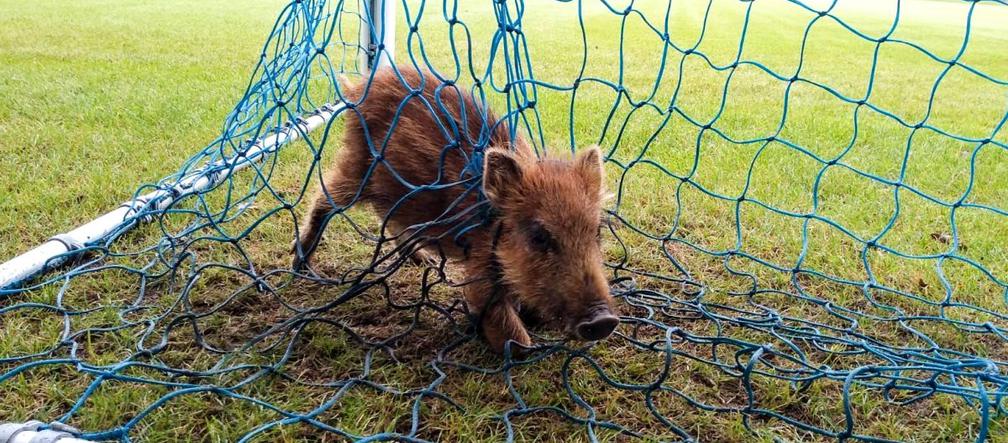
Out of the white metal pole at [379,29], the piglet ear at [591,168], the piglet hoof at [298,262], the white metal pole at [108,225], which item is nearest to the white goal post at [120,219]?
the white metal pole at [108,225]

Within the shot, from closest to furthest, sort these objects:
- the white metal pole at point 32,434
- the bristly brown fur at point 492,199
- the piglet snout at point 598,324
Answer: the white metal pole at point 32,434 < the piglet snout at point 598,324 < the bristly brown fur at point 492,199

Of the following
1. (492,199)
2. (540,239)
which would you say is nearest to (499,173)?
(492,199)

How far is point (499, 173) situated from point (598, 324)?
614mm

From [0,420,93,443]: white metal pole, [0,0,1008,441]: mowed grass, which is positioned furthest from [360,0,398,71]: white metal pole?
[0,420,93,443]: white metal pole

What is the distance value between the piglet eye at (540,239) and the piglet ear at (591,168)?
260 millimetres

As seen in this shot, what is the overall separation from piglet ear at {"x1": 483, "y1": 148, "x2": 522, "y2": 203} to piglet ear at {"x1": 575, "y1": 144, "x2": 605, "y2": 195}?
25 centimetres

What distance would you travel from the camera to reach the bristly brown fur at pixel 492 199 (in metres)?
2.47

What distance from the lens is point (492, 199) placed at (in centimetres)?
260

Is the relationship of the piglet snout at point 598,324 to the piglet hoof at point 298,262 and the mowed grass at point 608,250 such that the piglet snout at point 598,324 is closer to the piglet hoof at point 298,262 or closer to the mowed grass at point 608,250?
the mowed grass at point 608,250

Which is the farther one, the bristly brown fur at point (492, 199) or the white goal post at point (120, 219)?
the white goal post at point (120, 219)

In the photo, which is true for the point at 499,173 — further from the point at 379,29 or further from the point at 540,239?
the point at 379,29

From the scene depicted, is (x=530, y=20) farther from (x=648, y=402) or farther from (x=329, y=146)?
(x=648, y=402)

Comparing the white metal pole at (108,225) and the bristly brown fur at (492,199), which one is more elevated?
the bristly brown fur at (492,199)

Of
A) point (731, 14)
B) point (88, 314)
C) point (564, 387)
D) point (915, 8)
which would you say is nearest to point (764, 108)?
point (564, 387)
